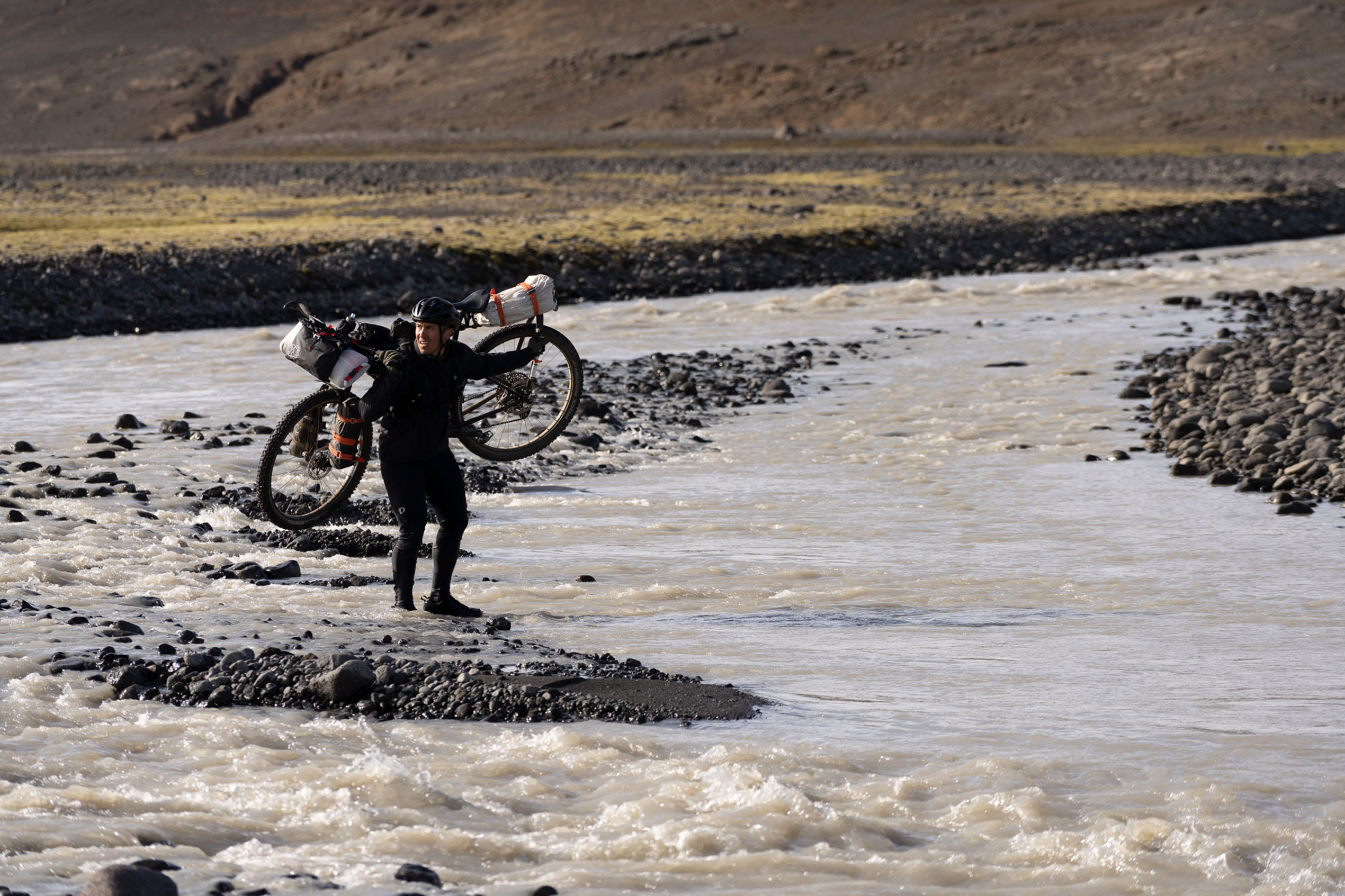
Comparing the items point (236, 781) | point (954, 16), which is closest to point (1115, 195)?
point (236, 781)

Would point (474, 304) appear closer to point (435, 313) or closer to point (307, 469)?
point (435, 313)

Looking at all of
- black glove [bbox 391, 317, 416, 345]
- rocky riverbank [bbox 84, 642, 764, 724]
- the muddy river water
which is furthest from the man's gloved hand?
rocky riverbank [bbox 84, 642, 764, 724]

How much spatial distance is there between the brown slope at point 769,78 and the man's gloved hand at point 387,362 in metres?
120

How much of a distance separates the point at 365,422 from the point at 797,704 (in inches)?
151

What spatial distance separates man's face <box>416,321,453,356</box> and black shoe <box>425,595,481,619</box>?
163cm

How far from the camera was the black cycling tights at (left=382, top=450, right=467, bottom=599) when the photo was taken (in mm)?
10234

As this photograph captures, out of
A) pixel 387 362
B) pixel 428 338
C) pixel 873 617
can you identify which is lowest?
pixel 873 617

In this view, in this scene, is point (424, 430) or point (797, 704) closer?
point (797, 704)

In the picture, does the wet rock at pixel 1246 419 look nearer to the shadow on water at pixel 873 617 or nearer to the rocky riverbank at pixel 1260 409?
the rocky riverbank at pixel 1260 409

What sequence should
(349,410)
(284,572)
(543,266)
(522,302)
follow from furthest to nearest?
(543,266)
(522,302)
(284,572)
(349,410)

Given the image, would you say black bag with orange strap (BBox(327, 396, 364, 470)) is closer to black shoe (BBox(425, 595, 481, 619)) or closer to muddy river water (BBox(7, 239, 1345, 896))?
muddy river water (BBox(7, 239, 1345, 896))

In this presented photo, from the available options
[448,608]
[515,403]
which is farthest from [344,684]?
[515,403]

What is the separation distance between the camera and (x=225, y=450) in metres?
16.6

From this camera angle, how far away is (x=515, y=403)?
13.1m
